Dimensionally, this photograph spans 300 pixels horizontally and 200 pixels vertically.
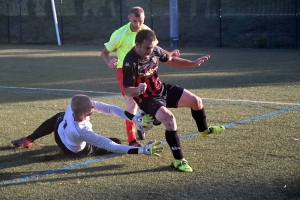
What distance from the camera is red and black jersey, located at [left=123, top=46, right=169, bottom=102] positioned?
19.5 ft

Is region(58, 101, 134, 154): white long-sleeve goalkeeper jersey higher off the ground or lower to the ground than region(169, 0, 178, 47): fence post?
lower

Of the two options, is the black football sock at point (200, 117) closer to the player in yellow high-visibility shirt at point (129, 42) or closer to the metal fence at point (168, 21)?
the player in yellow high-visibility shirt at point (129, 42)

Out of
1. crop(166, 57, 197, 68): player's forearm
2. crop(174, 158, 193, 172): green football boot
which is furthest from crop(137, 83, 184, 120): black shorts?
crop(174, 158, 193, 172): green football boot

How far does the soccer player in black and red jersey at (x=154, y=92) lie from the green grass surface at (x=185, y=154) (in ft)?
1.16

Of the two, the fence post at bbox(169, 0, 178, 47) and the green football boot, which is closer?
the green football boot

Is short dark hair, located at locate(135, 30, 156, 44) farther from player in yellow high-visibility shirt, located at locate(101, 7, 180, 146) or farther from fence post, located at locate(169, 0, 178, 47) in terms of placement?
fence post, located at locate(169, 0, 178, 47)

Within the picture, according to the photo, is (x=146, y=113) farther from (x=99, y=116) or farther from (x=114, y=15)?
(x=114, y=15)

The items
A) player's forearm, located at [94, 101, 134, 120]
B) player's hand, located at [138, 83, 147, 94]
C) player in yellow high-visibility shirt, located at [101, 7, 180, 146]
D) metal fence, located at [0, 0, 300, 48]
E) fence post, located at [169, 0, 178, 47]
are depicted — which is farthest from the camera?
metal fence, located at [0, 0, 300, 48]

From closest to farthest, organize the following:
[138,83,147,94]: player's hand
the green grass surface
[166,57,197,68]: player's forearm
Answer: the green grass surface, [138,83,147,94]: player's hand, [166,57,197,68]: player's forearm

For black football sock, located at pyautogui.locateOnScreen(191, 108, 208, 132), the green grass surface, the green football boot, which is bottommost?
the green grass surface

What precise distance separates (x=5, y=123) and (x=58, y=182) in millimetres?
3327

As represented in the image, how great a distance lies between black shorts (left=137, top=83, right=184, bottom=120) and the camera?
19.5 feet

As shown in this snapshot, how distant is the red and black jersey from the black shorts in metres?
0.06

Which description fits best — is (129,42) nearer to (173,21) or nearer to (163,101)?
(163,101)
